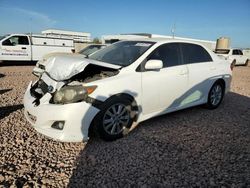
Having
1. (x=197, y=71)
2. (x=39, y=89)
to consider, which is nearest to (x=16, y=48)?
(x=39, y=89)

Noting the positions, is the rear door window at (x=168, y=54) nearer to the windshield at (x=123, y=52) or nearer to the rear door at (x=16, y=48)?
the windshield at (x=123, y=52)

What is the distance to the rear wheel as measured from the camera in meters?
5.42

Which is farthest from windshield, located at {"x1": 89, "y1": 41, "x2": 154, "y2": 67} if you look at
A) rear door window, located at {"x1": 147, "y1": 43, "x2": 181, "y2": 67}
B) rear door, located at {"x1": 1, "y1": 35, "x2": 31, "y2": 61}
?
rear door, located at {"x1": 1, "y1": 35, "x2": 31, "y2": 61}

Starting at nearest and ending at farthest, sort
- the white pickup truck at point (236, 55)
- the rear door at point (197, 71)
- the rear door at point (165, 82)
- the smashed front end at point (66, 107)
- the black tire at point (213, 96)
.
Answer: the smashed front end at point (66, 107) < the rear door at point (165, 82) < the rear door at point (197, 71) < the black tire at point (213, 96) < the white pickup truck at point (236, 55)

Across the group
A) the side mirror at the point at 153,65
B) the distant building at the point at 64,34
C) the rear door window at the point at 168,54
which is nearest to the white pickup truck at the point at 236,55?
the distant building at the point at 64,34

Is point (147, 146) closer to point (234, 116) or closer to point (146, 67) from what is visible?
point (146, 67)

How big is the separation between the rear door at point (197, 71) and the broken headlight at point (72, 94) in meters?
2.20

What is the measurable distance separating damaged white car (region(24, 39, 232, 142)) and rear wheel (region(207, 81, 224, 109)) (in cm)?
40

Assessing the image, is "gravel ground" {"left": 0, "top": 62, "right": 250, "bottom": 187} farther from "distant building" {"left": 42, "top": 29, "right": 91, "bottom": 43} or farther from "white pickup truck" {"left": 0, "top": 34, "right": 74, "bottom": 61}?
"distant building" {"left": 42, "top": 29, "right": 91, "bottom": 43}

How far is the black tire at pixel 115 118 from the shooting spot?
347cm

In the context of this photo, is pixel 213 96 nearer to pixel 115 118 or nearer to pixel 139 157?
pixel 115 118

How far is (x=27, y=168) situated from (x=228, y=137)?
125 inches

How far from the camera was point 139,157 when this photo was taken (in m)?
3.29

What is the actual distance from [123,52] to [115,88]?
111 centimetres
